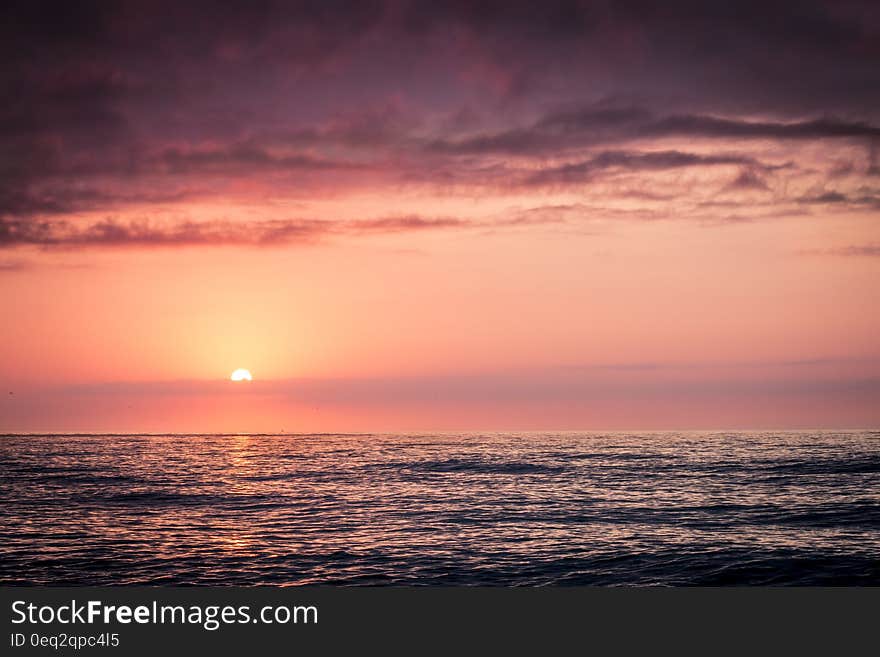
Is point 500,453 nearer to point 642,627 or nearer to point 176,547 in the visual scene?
point 176,547

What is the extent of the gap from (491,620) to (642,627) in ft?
12.5

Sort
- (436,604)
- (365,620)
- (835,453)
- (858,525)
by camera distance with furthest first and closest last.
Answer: (835,453)
(858,525)
(436,604)
(365,620)

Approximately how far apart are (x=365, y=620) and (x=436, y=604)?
208cm

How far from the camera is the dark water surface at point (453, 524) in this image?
29.4 meters

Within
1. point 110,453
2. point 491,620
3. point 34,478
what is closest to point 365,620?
point 491,620

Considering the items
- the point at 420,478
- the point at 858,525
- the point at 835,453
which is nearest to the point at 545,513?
the point at 858,525

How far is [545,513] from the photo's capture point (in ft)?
145

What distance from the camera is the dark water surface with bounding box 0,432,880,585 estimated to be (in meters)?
29.4

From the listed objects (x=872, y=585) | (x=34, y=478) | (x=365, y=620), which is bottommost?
(x=872, y=585)

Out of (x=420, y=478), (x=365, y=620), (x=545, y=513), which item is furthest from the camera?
(x=420, y=478)

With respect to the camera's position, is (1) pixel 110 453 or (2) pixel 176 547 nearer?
(2) pixel 176 547

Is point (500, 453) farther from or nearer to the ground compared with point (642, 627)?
farther from the ground

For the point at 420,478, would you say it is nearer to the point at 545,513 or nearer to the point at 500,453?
the point at 545,513

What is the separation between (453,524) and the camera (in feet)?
132
